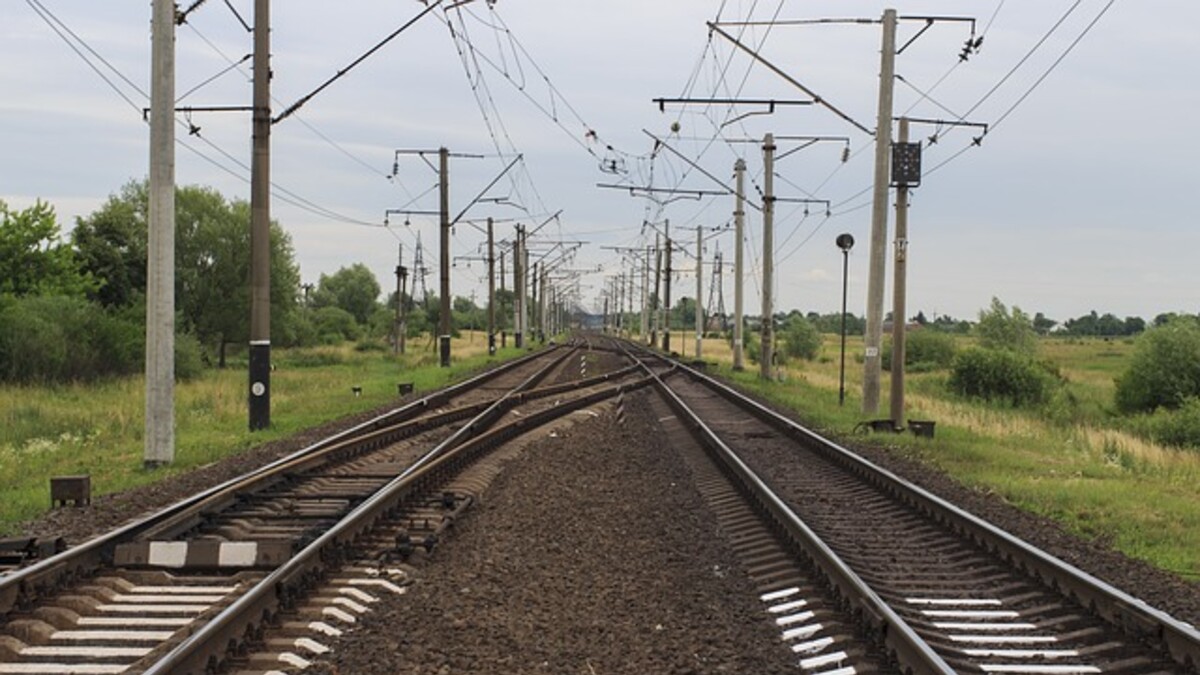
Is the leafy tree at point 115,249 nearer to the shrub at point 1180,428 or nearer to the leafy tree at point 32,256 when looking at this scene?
the leafy tree at point 32,256

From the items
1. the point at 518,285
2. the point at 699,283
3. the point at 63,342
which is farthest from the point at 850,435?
the point at 518,285

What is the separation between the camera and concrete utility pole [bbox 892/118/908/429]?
2064cm

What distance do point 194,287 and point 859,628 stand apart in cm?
5227

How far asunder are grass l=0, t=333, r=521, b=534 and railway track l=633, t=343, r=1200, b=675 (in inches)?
277

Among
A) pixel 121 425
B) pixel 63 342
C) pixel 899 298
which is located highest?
pixel 899 298

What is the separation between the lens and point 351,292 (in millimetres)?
144250

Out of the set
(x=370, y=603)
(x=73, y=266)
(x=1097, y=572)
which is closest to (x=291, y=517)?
(x=370, y=603)

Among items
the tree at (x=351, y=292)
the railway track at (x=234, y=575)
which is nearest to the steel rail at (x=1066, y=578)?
the railway track at (x=234, y=575)

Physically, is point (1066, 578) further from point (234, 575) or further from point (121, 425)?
point (121, 425)

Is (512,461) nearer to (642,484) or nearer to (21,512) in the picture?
(642,484)

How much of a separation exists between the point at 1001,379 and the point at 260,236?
2839 cm

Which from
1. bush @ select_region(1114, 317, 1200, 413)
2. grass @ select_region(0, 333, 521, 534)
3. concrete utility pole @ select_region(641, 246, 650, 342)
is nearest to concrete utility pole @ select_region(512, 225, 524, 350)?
concrete utility pole @ select_region(641, 246, 650, 342)

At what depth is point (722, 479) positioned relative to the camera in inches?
560

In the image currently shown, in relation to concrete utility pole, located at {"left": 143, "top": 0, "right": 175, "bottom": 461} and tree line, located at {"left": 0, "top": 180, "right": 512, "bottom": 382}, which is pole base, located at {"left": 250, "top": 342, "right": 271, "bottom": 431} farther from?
tree line, located at {"left": 0, "top": 180, "right": 512, "bottom": 382}
